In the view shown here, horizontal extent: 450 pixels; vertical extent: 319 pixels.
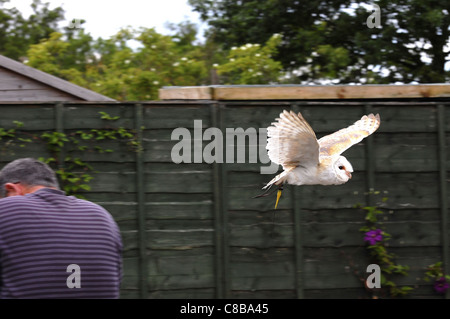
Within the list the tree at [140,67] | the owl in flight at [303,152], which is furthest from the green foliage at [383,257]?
the tree at [140,67]

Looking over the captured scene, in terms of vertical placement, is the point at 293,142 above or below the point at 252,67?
below

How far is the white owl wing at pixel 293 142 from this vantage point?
4020mm

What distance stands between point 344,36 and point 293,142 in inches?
324

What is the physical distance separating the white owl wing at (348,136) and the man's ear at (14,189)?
2315 mm

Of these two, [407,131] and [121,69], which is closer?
[407,131]

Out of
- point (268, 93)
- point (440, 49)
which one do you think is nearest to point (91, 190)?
point (268, 93)

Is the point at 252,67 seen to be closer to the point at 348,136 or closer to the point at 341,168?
the point at 348,136

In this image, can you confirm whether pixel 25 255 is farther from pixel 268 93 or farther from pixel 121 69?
pixel 121 69

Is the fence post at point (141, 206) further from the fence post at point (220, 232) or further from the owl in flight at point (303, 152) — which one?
the owl in flight at point (303, 152)

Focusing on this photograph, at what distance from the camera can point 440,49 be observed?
36.9ft

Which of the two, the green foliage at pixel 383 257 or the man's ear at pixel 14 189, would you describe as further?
the green foliage at pixel 383 257

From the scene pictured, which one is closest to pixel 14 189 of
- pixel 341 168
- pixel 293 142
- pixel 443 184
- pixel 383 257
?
pixel 293 142

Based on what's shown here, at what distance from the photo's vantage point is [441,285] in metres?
5.52
